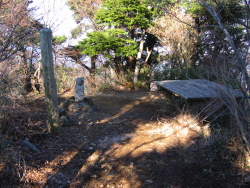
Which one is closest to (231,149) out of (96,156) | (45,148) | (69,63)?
(96,156)

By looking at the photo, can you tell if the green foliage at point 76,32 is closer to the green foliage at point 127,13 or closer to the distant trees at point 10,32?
the green foliage at point 127,13

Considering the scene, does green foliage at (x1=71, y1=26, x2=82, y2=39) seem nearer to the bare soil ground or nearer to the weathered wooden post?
the bare soil ground

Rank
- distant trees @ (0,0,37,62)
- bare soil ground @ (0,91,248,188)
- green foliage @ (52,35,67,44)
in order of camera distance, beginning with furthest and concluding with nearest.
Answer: green foliage @ (52,35,67,44)
distant trees @ (0,0,37,62)
bare soil ground @ (0,91,248,188)

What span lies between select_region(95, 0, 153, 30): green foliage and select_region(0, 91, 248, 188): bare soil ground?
7173 millimetres

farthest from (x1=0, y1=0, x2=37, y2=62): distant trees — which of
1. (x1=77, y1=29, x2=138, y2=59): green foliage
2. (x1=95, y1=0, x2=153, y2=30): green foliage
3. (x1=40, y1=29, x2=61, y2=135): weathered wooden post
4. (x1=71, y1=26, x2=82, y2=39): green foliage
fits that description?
(x1=71, y1=26, x2=82, y2=39): green foliage

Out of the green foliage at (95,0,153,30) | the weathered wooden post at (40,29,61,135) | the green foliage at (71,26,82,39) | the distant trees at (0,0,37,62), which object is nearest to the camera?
the distant trees at (0,0,37,62)

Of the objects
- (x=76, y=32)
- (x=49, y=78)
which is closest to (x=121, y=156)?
(x=49, y=78)

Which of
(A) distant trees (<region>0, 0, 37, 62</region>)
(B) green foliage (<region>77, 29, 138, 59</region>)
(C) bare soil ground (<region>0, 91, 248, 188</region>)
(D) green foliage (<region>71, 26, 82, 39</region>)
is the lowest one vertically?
(C) bare soil ground (<region>0, 91, 248, 188</region>)

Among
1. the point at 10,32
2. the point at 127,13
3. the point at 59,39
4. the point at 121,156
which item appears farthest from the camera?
the point at 59,39

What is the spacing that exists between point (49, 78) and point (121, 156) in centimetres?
209

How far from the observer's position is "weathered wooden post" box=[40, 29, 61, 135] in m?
4.42

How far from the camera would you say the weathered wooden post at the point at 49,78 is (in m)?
4.42

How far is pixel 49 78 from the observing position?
4520mm

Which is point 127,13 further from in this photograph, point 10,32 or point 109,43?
point 10,32
